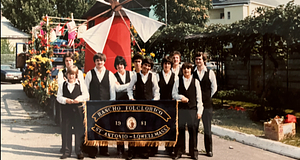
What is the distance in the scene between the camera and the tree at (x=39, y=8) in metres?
4.85

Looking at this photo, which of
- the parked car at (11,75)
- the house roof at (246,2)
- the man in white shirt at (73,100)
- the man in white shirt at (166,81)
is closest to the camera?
the house roof at (246,2)

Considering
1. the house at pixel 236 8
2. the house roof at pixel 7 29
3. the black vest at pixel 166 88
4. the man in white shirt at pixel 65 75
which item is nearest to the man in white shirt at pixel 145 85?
the black vest at pixel 166 88

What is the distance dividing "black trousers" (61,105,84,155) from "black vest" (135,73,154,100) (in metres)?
0.70

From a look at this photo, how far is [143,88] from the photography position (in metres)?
4.26

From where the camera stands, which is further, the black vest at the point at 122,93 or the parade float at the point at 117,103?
the black vest at the point at 122,93

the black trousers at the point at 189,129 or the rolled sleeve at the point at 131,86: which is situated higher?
the rolled sleeve at the point at 131,86

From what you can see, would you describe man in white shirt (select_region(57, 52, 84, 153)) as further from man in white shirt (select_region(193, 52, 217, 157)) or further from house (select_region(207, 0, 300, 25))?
house (select_region(207, 0, 300, 25))

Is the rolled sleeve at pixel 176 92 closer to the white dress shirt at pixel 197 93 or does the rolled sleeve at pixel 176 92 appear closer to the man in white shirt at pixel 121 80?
the white dress shirt at pixel 197 93

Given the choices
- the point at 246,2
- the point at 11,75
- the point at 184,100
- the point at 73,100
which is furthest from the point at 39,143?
the point at 11,75

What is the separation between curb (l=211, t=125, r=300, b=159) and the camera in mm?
4031

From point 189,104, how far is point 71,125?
1.48 m

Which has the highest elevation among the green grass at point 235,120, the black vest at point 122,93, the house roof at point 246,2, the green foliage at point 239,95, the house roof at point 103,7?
the house roof at point 103,7

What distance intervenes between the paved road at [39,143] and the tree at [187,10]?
1370 mm

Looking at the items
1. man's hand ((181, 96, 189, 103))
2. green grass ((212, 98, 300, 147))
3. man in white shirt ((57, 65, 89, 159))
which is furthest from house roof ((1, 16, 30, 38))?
green grass ((212, 98, 300, 147))
